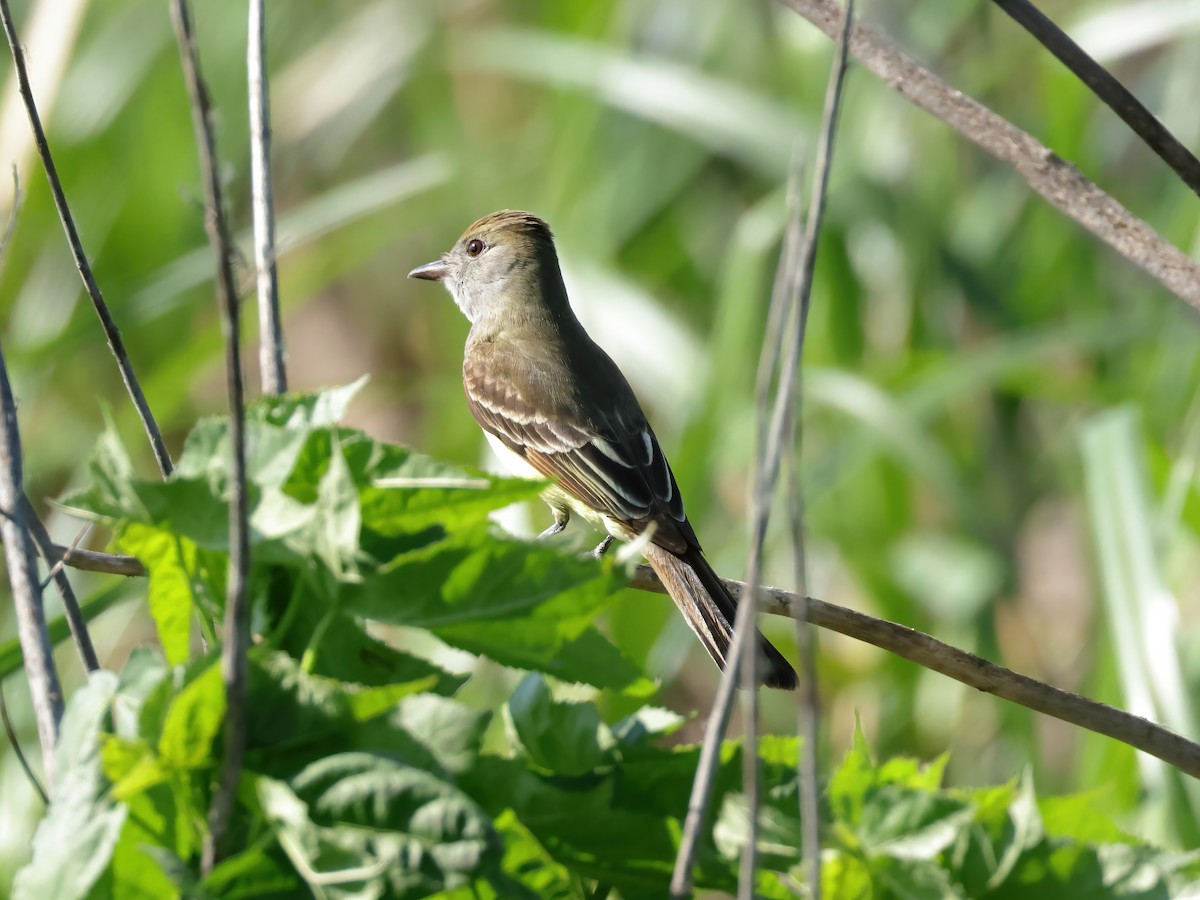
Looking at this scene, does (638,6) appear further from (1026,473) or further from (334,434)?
(334,434)

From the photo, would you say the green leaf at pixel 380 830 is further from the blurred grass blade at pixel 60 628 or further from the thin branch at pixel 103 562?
the blurred grass blade at pixel 60 628

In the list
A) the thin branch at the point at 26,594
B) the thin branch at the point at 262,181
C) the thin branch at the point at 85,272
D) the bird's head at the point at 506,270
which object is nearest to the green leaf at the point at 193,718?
the thin branch at the point at 26,594

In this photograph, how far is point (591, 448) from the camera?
3771 mm

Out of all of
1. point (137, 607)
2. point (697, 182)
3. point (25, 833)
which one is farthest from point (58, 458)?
point (697, 182)

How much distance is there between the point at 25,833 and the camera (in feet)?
13.3

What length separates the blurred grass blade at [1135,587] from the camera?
3469 mm

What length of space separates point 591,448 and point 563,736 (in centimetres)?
233

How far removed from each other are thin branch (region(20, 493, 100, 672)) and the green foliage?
0.30 meters

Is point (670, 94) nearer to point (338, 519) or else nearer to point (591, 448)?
point (591, 448)

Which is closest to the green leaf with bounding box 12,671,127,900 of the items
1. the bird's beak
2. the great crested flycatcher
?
the great crested flycatcher

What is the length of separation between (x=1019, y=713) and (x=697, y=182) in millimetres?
2777

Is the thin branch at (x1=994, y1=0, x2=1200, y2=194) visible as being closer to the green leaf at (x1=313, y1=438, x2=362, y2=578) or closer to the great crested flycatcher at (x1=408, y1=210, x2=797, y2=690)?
the green leaf at (x1=313, y1=438, x2=362, y2=578)

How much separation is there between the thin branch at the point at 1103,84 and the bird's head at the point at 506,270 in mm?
2726

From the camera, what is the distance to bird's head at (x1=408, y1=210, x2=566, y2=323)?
4566mm
